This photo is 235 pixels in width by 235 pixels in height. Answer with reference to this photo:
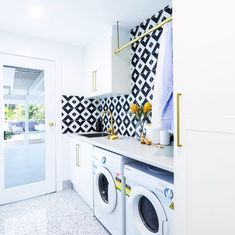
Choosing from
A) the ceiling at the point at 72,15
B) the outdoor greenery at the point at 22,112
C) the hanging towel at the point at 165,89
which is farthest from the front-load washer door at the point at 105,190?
the ceiling at the point at 72,15

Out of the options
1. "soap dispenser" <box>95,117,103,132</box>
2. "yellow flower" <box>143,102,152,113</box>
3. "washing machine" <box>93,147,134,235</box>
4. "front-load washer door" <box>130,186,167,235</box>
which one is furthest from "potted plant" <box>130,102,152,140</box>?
"soap dispenser" <box>95,117,103,132</box>

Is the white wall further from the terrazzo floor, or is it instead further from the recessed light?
the recessed light

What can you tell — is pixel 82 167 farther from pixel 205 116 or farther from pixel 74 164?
pixel 205 116

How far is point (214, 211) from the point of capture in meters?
0.81

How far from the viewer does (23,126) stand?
2.50 m

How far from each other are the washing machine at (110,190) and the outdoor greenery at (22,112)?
114 centimetres

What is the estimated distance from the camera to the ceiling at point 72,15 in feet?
5.85

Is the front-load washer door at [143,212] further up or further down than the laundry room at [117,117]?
further down

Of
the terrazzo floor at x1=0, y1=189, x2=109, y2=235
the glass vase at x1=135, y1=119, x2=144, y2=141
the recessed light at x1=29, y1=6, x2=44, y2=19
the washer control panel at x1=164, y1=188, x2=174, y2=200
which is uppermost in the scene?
the recessed light at x1=29, y1=6, x2=44, y2=19

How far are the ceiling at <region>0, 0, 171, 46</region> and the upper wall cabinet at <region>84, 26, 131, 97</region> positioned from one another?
0.13 metres

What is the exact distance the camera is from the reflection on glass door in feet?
7.89

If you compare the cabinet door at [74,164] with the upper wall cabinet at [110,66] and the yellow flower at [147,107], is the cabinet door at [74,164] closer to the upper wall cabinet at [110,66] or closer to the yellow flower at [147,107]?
the upper wall cabinet at [110,66]

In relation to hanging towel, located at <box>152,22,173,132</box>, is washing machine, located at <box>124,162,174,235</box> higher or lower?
lower

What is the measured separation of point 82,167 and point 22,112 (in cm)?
111
